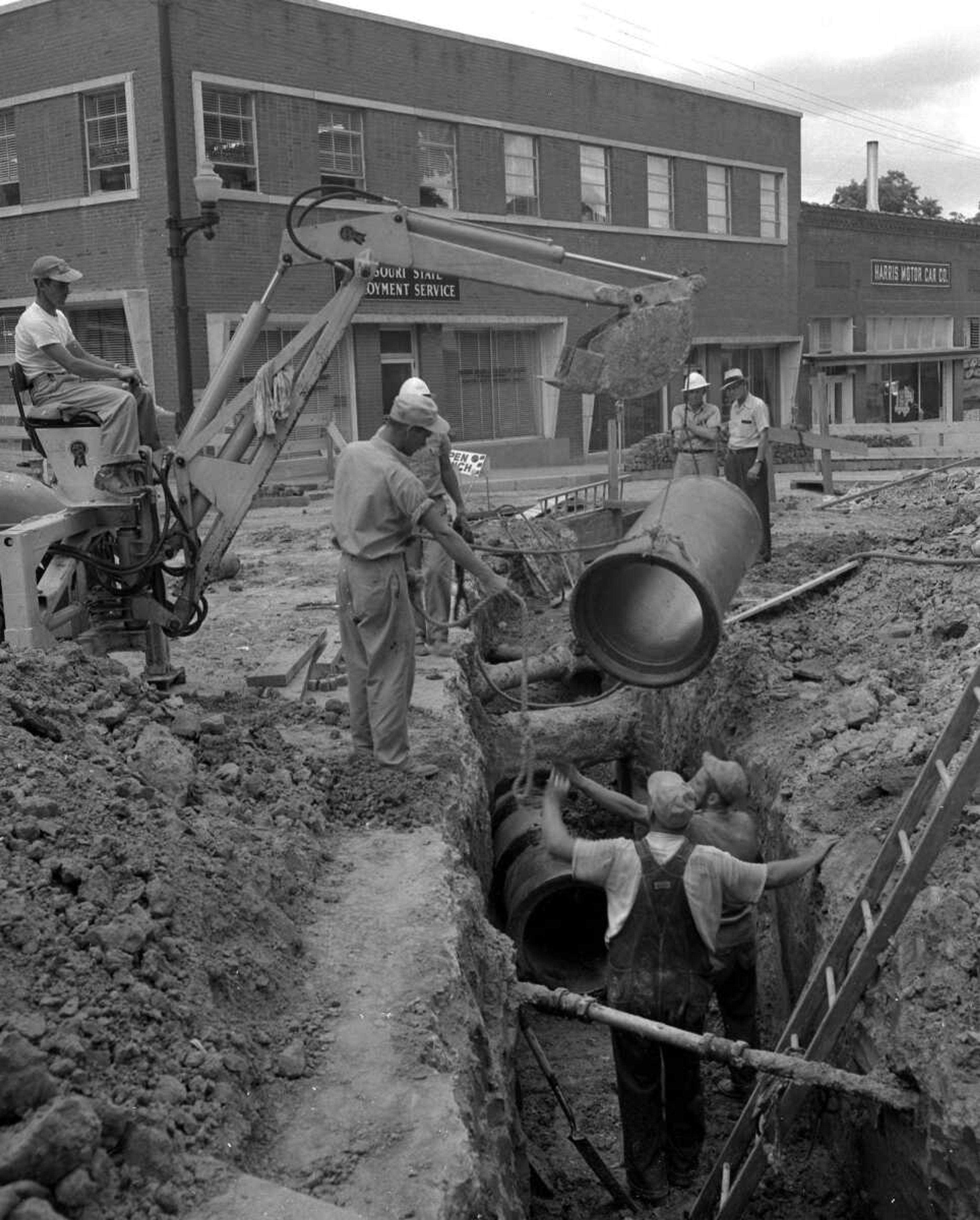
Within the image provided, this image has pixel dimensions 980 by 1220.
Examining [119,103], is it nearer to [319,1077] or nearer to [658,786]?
[658,786]

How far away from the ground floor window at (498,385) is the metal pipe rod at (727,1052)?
20.1 metres

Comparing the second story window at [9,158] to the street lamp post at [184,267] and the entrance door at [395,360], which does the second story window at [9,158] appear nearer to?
the street lamp post at [184,267]

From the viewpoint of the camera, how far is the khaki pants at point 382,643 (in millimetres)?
6195

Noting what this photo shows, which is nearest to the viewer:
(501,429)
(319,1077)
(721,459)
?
(319,1077)

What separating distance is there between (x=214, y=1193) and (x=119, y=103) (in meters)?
20.6

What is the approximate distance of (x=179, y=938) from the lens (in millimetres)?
4074

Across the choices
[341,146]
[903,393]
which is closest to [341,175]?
[341,146]

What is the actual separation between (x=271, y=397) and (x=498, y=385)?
62.1 ft

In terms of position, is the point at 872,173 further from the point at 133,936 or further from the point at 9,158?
the point at 133,936

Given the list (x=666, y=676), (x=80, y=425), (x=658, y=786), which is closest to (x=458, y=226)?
(x=80, y=425)

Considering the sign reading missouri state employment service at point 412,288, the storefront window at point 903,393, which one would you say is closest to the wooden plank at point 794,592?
the sign reading missouri state employment service at point 412,288

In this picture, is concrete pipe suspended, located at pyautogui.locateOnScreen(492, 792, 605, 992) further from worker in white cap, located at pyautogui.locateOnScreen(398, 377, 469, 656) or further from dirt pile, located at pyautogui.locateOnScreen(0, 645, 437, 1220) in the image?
Answer: dirt pile, located at pyautogui.locateOnScreen(0, 645, 437, 1220)

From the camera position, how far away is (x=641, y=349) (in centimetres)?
672

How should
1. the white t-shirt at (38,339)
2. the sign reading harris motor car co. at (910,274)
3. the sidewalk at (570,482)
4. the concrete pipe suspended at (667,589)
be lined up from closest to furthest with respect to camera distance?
the concrete pipe suspended at (667,589), the white t-shirt at (38,339), the sidewalk at (570,482), the sign reading harris motor car co. at (910,274)
